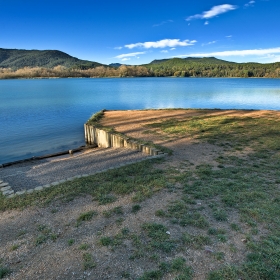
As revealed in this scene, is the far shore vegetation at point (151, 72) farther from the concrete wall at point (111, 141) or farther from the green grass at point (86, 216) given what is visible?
the green grass at point (86, 216)

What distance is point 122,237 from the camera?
3.56 metres

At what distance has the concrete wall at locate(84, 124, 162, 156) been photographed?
8.59 metres

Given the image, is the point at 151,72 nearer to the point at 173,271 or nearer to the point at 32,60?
the point at 32,60

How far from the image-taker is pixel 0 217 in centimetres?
441

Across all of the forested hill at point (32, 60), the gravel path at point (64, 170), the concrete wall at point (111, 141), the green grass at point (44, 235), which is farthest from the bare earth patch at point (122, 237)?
the forested hill at point (32, 60)

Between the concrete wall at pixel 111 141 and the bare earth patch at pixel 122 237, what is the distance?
11.0 ft

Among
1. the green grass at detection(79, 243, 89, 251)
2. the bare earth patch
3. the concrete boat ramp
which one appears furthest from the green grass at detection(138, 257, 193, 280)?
the concrete boat ramp

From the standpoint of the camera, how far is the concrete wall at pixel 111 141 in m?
8.59

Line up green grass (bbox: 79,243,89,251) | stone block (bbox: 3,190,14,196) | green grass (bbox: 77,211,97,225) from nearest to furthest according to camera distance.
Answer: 1. green grass (bbox: 79,243,89,251)
2. green grass (bbox: 77,211,97,225)
3. stone block (bbox: 3,190,14,196)

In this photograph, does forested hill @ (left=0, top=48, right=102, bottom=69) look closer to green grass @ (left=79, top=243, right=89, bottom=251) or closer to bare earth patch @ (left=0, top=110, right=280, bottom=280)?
bare earth patch @ (left=0, top=110, right=280, bottom=280)

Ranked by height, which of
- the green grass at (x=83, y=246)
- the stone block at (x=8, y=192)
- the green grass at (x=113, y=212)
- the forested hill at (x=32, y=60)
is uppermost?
the forested hill at (x=32, y=60)

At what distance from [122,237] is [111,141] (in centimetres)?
760

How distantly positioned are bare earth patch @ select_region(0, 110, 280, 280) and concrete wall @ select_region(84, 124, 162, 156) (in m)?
3.35

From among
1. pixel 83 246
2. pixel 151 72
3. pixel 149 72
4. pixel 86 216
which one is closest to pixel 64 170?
pixel 86 216
